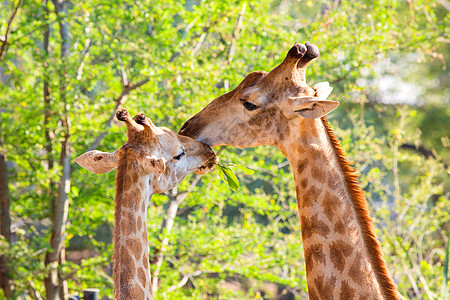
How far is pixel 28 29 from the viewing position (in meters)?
4.85

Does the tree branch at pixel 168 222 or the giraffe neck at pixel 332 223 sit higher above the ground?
the giraffe neck at pixel 332 223

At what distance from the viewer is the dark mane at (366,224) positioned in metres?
1.65

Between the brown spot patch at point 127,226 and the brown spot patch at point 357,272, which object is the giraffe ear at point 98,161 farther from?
the brown spot patch at point 357,272

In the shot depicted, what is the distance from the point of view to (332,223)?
1693 mm

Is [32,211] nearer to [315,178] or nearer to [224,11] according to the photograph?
[224,11]

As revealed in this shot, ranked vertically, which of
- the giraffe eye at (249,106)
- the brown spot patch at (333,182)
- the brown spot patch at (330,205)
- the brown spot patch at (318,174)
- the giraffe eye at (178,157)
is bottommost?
the brown spot patch at (330,205)

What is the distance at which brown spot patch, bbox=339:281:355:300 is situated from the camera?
161cm

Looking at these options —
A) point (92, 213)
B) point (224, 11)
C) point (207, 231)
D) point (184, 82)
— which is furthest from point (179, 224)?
point (224, 11)

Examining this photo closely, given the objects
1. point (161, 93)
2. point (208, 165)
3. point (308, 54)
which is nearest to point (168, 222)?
point (161, 93)

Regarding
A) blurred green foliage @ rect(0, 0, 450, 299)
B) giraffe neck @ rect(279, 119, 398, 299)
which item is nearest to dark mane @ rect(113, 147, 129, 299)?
giraffe neck @ rect(279, 119, 398, 299)

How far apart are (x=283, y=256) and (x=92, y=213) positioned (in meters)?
2.20

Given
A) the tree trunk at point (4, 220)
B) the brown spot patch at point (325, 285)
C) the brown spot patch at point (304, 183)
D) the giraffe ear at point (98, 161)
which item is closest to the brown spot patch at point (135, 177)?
the giraffe ear at point (98, 161)

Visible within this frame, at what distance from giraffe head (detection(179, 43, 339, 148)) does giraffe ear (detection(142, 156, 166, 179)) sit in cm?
27

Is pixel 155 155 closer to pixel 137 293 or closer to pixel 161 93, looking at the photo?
pixel 137 293
